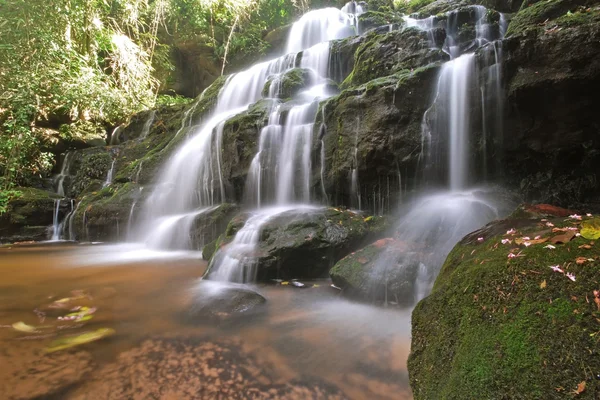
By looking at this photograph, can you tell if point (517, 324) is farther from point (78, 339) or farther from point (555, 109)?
point (555, 109)

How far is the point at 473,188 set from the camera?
5.27 meters

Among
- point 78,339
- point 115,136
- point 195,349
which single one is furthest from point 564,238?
point 115,136

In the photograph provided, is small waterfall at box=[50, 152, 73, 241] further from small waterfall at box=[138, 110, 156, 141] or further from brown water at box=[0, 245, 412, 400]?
brown water at box=[0, 245, 412, 400]

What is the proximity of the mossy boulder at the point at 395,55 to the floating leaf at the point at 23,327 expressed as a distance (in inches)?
276

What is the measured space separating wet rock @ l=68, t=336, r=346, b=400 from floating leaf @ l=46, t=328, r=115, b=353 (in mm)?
427

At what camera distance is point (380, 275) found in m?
3.52

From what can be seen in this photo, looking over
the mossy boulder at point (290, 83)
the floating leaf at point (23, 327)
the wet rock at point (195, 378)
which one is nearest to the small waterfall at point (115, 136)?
the mossy boulder at point (290, 83)

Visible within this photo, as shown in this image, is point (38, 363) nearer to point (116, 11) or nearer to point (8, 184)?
point (8, 184)

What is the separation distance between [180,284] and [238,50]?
14477mm

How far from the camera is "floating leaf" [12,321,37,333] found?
8.39 ft

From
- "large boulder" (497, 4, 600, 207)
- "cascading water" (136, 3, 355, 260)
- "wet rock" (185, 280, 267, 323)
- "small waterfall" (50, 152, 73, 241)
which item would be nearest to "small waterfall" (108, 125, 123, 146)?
"small waterfall" (50, 152, 73, 241)

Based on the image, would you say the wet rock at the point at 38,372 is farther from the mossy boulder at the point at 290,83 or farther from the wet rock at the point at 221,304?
the mossy boulder at the point at 290,83

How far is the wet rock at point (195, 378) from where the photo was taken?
1.79 m

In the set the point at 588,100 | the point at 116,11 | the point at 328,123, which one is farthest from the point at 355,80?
the point at 116,11
